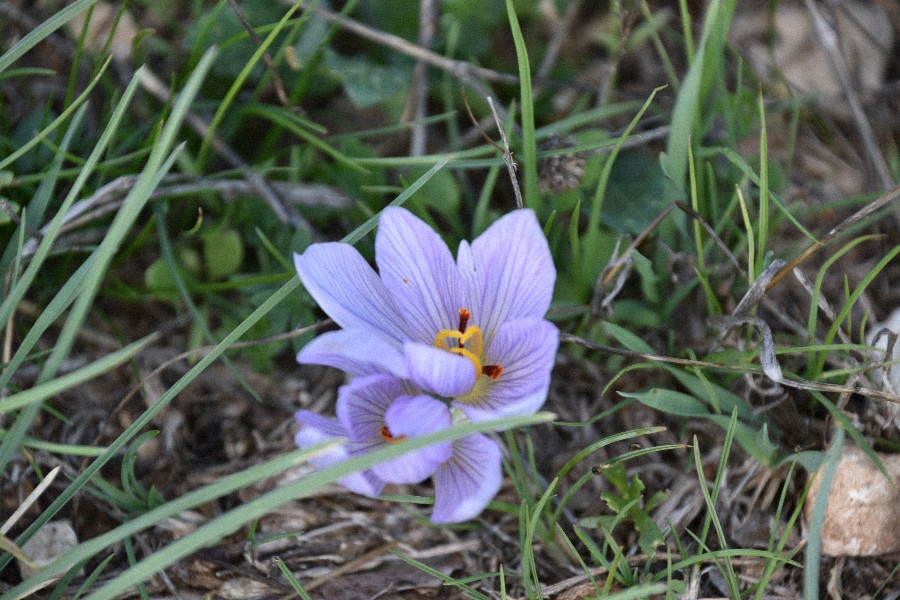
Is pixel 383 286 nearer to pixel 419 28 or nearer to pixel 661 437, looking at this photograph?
pixel 661 437

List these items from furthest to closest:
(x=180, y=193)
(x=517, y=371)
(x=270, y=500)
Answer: (x=180, y=193), (x=517, y=371), (x=270, y=500)

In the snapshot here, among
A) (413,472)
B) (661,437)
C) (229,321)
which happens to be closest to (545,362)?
(413,472)

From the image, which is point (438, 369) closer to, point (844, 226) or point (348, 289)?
point (348, 289)

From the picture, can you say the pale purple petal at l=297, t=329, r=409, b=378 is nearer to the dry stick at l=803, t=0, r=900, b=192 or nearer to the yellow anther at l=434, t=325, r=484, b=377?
the yellow anther at l=434, t=325, r=484, b=377

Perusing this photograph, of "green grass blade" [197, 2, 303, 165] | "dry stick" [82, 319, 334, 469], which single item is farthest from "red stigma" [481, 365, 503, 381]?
"green grass blade" [197, 2, 303, 165]

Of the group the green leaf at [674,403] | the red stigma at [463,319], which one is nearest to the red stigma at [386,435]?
the red stigma at [463,319]

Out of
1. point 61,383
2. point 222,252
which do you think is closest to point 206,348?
point 222,252
